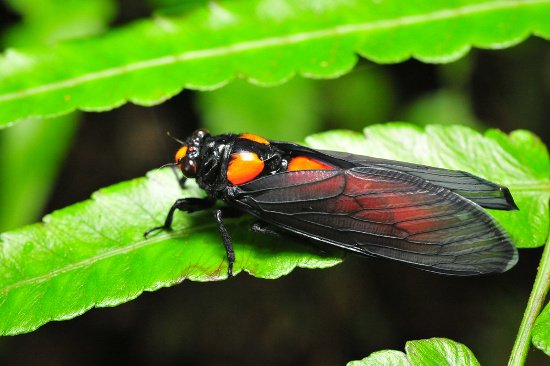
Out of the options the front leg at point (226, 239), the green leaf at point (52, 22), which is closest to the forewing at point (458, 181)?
the front leg at point (226, 239)

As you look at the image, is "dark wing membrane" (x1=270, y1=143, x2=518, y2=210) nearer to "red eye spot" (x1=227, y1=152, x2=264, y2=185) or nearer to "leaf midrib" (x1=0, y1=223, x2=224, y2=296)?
"red eye spot" (x1=227, y1=152, x2=264, y2=185)

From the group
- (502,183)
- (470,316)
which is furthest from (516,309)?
(502,183)

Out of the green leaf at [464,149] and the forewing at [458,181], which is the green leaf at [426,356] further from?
the green leaf at [464,149]

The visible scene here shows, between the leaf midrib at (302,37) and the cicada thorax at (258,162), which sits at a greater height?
the leaf midrib at (302,37)

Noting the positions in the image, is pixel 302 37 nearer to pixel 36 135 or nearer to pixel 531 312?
pixel 531 312

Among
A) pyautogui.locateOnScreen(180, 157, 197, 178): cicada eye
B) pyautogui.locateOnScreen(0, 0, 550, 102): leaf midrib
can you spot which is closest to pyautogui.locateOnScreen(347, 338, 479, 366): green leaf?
pyautogui.locateOnScreen(180, 157, 197, 178): cicada eye

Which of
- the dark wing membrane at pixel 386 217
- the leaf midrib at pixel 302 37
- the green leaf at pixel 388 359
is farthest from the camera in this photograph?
the leaf midrib at pixel 302 37

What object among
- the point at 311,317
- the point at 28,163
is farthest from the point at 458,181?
the point at 28,163
